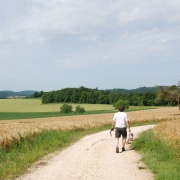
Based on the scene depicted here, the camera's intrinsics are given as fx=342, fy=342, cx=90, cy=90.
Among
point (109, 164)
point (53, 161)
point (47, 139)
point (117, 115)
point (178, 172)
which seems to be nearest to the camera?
point (178, 172)

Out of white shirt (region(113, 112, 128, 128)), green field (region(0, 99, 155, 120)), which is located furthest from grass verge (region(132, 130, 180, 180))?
green field (region(0, 99, 155, 120))

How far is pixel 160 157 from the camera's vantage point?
1280cm

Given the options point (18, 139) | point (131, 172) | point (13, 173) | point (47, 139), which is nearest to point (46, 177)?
point (13, 173)

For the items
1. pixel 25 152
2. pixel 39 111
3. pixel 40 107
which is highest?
pixel 25 152

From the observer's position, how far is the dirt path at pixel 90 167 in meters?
10.3

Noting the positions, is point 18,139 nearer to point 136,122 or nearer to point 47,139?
point 47,139

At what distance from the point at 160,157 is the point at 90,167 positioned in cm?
281

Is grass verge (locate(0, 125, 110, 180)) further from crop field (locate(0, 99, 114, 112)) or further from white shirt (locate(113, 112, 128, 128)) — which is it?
crop field (locate(0, 99, 114, 112))

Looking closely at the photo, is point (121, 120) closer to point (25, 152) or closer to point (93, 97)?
point (25, 152)

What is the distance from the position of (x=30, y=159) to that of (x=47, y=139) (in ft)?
20.9

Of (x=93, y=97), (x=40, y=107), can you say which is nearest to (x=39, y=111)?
(x=40, y=107)

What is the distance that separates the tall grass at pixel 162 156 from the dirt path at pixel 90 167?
336mm

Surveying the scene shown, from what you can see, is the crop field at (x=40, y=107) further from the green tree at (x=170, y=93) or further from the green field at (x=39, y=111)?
the green tree at (x=170, y=93)

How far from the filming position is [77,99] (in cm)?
14638
